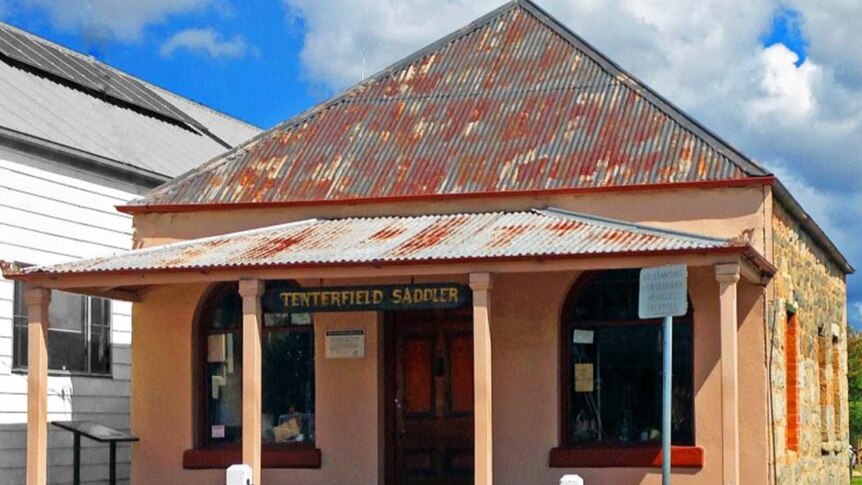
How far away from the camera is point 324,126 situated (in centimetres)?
1983

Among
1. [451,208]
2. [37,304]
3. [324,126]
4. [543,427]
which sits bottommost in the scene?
[543,427]

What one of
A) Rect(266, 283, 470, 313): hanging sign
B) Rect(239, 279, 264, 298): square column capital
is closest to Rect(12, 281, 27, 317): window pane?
Rect(266, 283, 470, 313): hanging sign

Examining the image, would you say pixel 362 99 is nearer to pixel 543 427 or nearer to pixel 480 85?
pixel 480 85

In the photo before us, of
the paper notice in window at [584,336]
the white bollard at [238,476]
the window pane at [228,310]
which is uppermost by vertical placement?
the window pane at [228,310]

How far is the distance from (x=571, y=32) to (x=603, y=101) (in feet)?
5.36

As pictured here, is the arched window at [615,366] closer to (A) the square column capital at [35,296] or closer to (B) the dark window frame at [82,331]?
(A) the square column capital at [35,296]

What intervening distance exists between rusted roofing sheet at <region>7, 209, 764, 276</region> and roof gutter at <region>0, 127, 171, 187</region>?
2479 millimetres

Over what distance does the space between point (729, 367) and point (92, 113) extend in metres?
11.3

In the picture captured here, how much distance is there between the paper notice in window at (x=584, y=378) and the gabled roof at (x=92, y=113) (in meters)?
7.33

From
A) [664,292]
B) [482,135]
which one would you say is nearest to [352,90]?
[482,135]

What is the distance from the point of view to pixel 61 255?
20266 mm

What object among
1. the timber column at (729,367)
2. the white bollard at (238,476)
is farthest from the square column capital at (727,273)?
the white bollard at (238,476)

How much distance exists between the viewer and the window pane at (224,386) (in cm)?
1852

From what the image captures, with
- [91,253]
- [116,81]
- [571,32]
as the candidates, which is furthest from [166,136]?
[571,32]
